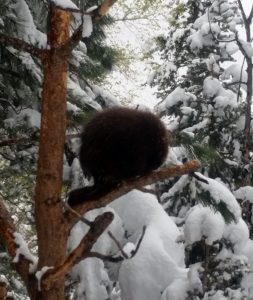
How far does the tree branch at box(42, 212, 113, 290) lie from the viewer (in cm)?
151

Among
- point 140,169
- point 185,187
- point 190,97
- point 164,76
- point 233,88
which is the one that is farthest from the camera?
point 164,76

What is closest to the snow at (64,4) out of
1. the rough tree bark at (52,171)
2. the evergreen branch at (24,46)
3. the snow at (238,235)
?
the rough tree bark at (52,171)

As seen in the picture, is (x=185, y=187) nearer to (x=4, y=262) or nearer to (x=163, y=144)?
(x=163, y=144)

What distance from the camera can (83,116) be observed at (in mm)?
3102

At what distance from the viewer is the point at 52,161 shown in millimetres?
1690

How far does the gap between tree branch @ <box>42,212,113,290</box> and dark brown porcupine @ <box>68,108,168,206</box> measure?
10.5 inches

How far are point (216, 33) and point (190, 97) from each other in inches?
41.7

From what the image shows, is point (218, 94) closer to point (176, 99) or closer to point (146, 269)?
point (176, 99)

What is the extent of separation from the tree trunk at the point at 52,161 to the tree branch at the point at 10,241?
2.4 inches

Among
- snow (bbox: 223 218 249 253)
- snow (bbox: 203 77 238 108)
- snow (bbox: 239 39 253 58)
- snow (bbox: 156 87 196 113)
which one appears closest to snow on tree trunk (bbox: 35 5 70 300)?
snow (bbox: 223 218 249 253)

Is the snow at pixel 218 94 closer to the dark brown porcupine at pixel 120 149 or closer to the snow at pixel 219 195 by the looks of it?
the snow at pixel 219 195

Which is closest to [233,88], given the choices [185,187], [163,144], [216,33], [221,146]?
[216,33]

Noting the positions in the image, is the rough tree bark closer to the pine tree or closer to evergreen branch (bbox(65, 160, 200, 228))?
evergreen branch (bbox(65, 160, 200, 228))

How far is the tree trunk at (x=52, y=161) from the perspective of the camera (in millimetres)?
1675
